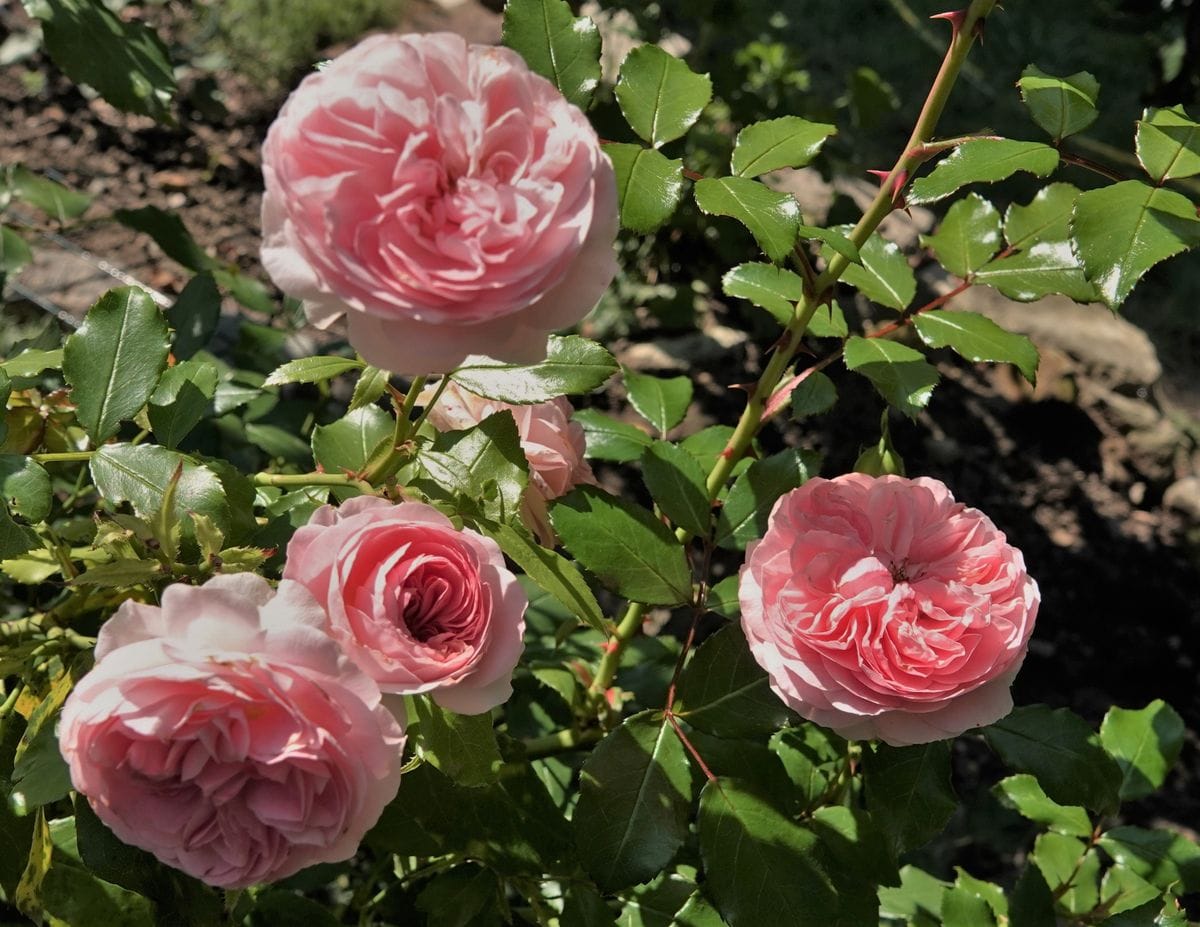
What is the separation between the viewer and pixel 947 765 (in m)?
0.87

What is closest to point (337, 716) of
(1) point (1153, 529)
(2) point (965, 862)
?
(2) point (965, 862)

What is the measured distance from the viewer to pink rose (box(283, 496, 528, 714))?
1.94 ft

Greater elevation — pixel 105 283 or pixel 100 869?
pixel 100 869

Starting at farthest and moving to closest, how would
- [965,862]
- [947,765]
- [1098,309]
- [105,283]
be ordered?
[1098,309] < [105,283] < [965,862] < [947,765]

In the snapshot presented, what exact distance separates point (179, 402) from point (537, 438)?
0.28 m

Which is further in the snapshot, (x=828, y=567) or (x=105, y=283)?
(x=105, y=283)

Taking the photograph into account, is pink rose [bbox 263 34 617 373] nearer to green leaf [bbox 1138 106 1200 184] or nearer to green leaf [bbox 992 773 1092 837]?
green leaf [bbox 1138 106 1200 184]

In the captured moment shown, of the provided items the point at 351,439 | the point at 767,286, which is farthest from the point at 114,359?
the point at 767,286

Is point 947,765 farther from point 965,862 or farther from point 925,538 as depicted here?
point 965,862

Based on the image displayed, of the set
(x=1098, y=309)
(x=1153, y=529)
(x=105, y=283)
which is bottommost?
(x=1153, y=529)

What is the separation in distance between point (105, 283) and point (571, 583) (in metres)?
2.05

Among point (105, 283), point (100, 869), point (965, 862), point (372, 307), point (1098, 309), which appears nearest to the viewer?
point (372, 307)

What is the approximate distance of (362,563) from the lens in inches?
24.0

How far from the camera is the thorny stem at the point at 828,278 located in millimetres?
739
